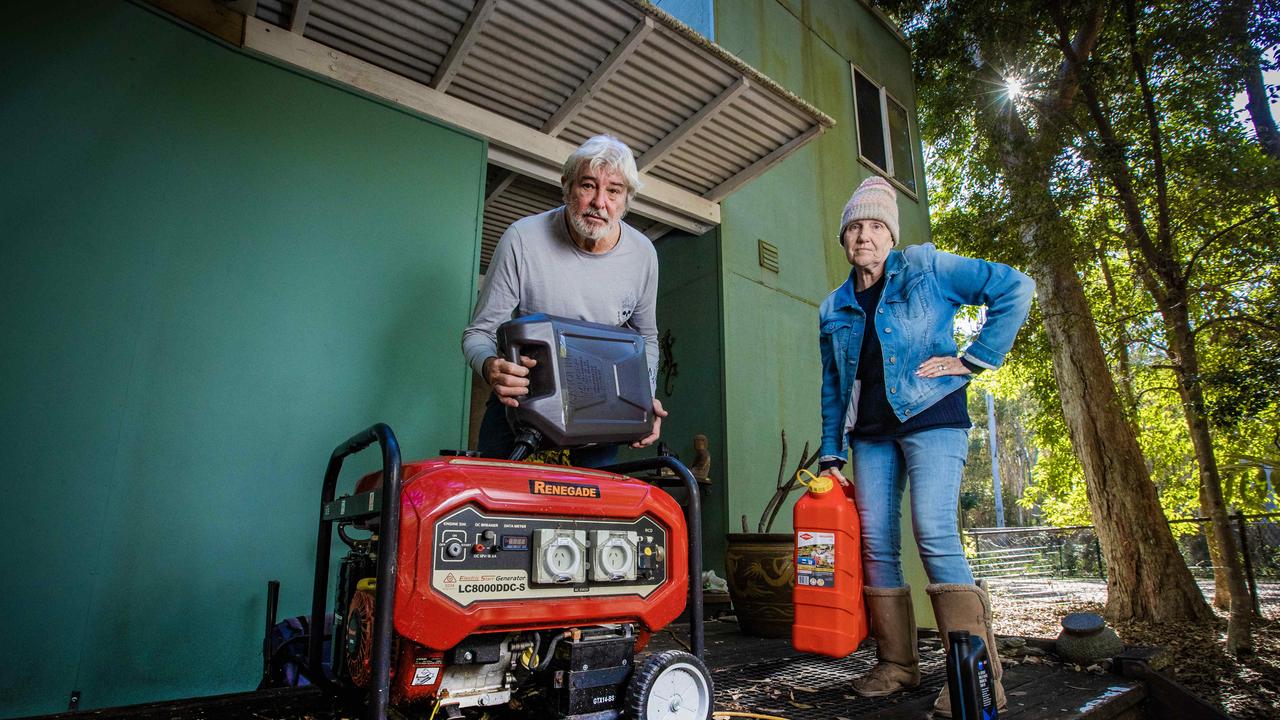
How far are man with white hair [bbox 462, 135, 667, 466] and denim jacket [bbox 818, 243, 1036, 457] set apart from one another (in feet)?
2.25

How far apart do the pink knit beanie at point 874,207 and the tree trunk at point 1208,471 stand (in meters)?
4.40

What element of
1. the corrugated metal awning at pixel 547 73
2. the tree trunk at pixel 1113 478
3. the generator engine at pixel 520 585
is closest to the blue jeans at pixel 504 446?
the generator engine at pixel 520 585

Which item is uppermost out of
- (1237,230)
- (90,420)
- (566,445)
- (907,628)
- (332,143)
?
(1237,230)

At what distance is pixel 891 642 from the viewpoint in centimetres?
192

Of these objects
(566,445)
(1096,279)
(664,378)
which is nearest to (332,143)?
(566,445)

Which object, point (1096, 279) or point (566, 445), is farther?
point (1096, 279)

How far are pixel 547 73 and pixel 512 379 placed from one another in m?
2.48

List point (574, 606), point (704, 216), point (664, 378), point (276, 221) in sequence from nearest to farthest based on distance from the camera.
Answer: point (574, 606), point (276, 221), point (704, 216), point (664, 378)

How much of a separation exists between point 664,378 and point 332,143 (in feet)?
9.92

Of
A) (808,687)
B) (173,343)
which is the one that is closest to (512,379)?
(808,687)

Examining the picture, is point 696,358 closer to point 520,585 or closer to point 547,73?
point 547,73

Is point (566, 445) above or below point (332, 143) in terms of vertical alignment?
below

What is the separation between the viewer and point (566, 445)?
1545mm

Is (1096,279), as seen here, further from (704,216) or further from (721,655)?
(721,655)
